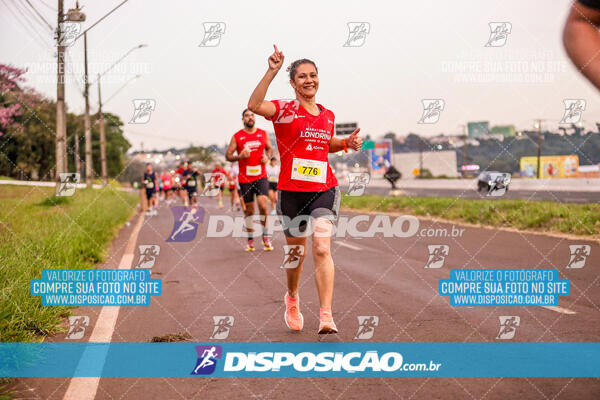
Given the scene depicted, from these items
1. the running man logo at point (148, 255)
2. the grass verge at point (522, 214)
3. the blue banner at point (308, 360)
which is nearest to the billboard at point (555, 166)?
the grass verge at point (522, 214)

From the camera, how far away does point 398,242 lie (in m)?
12.8

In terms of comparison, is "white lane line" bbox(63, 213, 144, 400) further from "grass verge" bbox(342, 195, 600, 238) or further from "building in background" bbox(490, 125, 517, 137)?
"building in background" bbox(490, 125, 517, 137)

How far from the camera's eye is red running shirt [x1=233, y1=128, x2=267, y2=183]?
425 inches

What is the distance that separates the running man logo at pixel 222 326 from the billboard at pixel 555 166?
5660cm

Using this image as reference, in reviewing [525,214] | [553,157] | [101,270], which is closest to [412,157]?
[553,157]

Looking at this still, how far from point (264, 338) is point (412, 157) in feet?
382

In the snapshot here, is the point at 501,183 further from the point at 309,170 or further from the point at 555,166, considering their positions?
the point at 555,166

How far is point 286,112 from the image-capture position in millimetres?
5266

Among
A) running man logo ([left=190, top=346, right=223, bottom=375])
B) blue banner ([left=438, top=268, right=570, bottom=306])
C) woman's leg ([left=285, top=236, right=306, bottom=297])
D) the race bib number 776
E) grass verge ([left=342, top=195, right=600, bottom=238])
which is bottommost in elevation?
grass verge ([left=342, top=195, right=600, bottom=238])

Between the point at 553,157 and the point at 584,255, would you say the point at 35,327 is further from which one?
the point at 553,157

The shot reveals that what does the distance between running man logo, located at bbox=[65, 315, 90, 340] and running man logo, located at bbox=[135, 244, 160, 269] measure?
3.61 m

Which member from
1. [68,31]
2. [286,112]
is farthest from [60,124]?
[286,112]

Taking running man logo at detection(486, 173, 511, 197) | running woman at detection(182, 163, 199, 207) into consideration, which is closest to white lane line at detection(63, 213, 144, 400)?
running man logo at detection(486, 173, 511, 197)

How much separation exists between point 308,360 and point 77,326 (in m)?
2.44
